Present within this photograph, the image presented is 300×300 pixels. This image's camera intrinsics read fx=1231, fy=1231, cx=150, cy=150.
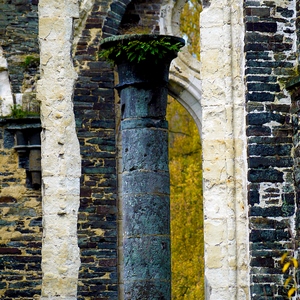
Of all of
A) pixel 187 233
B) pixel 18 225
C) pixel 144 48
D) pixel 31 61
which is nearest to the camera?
pixel 144 48

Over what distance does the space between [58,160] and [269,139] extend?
133 inches

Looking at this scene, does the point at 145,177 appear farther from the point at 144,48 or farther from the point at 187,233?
the point at 187,233

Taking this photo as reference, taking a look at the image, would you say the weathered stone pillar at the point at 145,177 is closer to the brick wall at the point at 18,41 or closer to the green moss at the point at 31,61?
the green moss at the point at 31,61

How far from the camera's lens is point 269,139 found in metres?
11.7

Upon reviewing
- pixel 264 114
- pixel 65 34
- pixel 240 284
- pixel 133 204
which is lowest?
pixel 240 284

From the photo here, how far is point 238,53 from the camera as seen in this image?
39.0 feet

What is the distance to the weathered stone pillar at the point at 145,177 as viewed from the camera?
12352 millimetres

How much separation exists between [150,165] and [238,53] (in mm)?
1497

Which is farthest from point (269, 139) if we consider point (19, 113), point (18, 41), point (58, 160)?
point (18, 41)

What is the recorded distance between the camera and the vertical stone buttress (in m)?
14.2

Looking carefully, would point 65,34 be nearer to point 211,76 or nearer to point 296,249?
point 211,76

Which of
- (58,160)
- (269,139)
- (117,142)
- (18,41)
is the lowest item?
(269,139)

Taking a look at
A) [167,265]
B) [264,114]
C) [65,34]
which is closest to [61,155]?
[65,34]

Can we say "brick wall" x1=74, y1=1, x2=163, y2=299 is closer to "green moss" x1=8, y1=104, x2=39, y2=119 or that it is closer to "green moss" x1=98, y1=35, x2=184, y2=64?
"green moss" x1=8, y1=104, x2=39, y2=119
